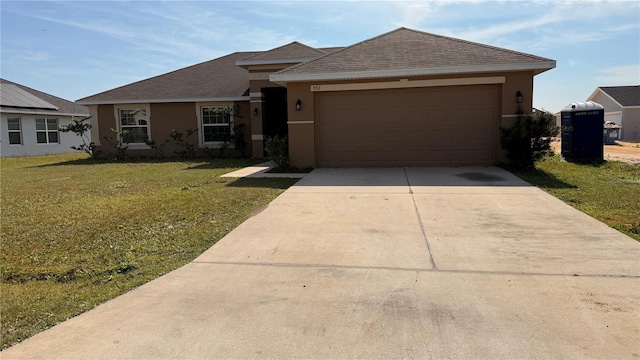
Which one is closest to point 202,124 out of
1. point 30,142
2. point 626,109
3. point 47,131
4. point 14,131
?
point 30,142

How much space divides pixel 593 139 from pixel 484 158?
172 inches

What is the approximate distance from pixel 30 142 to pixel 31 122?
130 cm

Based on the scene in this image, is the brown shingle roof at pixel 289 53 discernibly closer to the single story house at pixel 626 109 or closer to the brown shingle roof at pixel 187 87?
the brown shingle roof at pixel 187 87

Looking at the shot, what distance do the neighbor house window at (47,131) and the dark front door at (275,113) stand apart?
17.1 metres

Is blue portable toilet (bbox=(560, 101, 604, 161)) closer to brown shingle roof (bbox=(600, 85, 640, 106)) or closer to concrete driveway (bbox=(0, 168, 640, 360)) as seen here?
concrete driveway (bbox=(0, 168, 640, 360))

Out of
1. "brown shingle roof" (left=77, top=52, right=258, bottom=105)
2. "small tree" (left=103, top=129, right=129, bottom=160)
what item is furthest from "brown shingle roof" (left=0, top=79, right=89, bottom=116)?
"brown shingle roof" (left=77, top=52, right=258, bottom=105)

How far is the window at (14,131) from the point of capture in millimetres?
25453

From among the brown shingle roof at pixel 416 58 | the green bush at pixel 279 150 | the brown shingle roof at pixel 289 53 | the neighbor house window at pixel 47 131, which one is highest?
the brown shingle roof at pixel 289 53

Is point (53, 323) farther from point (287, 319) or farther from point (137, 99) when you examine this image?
point (137, 99)

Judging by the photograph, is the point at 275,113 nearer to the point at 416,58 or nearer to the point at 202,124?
the point at 202,124

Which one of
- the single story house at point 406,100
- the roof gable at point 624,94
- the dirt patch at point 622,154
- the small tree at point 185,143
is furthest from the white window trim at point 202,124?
the roof gable at point 624,94

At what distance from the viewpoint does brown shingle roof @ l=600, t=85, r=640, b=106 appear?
1474 inches

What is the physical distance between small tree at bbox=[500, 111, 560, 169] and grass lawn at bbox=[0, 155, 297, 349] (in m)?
6.04

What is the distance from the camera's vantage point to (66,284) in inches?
188
